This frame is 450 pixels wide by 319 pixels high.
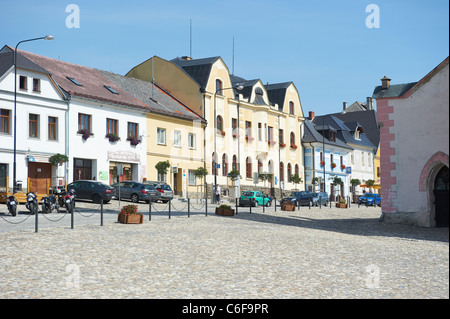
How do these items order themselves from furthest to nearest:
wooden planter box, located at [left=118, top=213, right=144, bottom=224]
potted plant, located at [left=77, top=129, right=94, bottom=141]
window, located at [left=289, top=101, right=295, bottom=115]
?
window, located at [left=289, top=101, right=295, bottom=115], potted plant, located at [left=77, top=129, right=94, bottom=141], wooden planter box, located at [left=118, top=213, right=144, bottom=224]

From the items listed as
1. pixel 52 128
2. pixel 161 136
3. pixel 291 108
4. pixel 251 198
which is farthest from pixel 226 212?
pixel 291 108

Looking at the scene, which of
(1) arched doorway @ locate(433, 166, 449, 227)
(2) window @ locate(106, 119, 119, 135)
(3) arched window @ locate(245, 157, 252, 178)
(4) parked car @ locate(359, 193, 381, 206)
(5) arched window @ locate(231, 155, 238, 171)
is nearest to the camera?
(1) arched doorway @ locate(433, 166, 449, 227)

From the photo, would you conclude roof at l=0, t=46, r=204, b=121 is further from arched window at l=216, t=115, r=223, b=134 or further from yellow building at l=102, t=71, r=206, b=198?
arched window at l=216, t=115, r=223, b=134

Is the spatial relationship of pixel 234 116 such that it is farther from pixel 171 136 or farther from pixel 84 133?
pixel 84 133

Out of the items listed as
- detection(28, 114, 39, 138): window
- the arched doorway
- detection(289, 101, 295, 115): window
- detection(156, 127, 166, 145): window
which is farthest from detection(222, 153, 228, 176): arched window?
the arched doorway

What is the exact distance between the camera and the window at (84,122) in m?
43.8

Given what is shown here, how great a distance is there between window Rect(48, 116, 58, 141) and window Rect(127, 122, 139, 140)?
735 centimetres

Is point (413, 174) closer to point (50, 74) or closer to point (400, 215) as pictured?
point (400, 215)

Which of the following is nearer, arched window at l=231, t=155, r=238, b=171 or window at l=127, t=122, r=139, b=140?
window at l=127, t=122, r=139, b=140

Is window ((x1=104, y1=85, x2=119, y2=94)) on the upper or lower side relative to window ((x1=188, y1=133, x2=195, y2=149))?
upper

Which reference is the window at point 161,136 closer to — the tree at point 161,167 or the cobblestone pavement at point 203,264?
the tree at point 161,167

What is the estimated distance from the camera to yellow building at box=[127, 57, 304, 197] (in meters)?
57.3

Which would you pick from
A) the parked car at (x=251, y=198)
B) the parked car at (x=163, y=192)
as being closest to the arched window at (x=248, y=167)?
the parked car at (x=251, y=198)
